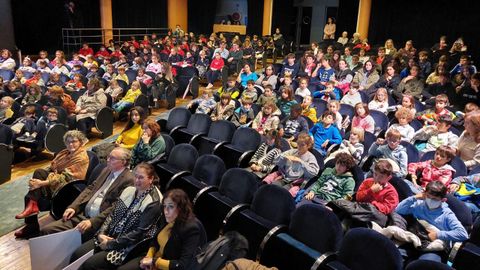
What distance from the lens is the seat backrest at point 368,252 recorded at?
2348mm

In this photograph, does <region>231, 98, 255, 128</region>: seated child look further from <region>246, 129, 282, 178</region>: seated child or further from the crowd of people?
<region>246, 129, 282, 178</region>: seated child

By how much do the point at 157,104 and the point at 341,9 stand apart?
9.51 metres

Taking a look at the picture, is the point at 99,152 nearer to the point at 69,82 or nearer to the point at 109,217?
the point at 109,217

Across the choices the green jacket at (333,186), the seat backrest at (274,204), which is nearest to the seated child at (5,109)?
the seat backrest at (274,204)

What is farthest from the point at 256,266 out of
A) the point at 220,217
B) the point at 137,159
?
the point at 137,159

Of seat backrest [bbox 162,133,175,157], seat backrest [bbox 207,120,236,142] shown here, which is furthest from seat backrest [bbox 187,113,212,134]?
seat backrest [bbox 162,133,175,157]

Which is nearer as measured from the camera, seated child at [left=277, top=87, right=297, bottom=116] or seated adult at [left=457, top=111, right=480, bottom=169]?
seated adult at [left=457, top=111, right=480, bottom=169]

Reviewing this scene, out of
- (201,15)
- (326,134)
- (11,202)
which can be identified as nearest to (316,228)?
(326,134)

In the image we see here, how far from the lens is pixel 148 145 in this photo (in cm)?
432

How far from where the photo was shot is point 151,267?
2625mm

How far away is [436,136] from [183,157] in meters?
2.71

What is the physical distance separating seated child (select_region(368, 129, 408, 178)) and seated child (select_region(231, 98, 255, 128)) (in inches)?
82.9

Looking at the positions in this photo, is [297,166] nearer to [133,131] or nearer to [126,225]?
[126,225]

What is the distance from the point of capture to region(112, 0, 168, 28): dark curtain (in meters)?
15.9
